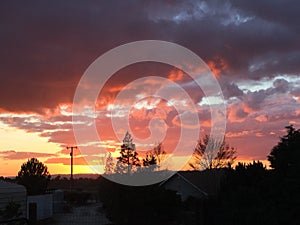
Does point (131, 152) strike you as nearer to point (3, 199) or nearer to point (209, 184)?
point (3, 199)

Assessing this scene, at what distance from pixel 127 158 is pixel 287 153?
26.8ft

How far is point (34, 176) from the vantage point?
154 feet

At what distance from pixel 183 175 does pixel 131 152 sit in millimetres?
17457

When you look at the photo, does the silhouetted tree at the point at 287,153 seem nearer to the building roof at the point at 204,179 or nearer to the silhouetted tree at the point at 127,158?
the silhouetted tree at the point at 127,158

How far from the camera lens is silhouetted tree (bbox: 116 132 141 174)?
21.5 m

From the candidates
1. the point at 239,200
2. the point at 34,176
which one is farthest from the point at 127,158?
the point at 34,176

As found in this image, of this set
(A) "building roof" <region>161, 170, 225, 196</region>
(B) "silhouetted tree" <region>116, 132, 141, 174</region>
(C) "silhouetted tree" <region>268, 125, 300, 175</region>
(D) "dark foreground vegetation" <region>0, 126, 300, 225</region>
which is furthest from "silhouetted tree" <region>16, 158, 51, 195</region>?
(C) "silhouetted tree" <region>268, 125, 300, 175</region>

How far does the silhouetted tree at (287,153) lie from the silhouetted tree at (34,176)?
3073cm

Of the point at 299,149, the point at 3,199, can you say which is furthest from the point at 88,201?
the point at 299,149

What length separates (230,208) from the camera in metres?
16.6

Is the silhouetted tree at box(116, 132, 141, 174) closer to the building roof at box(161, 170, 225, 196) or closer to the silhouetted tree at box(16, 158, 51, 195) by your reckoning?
the building roof at box(161, 170, 225, 196)

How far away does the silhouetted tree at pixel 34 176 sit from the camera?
150 feet

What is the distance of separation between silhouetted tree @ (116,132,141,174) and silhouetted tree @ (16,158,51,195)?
74.7 feet

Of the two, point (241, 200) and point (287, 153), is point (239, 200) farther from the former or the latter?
point (287, 153)
